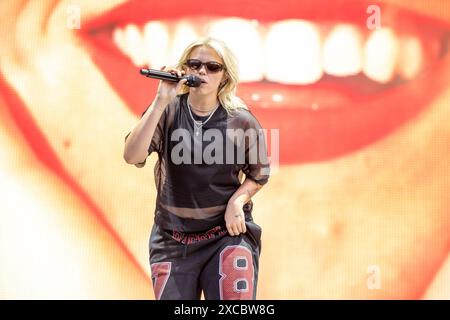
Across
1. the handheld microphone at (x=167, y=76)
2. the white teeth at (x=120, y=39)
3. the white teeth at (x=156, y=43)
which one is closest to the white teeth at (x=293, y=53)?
the white teeth at (x=156, y=43)

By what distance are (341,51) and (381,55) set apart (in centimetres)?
17

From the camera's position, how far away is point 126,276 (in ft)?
10.0

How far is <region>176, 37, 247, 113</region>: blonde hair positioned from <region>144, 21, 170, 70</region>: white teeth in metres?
0.81

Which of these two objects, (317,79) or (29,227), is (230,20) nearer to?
(317,79)

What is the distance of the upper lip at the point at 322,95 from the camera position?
302 cm

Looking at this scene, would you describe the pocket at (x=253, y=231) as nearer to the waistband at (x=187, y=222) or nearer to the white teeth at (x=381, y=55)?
the waistband at (x=187, y=222)

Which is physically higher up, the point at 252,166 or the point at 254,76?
the point at 254,76

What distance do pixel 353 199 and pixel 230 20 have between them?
2.85ft

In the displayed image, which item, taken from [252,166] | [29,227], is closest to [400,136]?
[252,166]

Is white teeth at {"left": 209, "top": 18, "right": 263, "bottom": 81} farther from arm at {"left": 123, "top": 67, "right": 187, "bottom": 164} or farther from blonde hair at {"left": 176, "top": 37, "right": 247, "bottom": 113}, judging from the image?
arm at {"left": 123, "top": 67, "right": 187, "bottom": 164}

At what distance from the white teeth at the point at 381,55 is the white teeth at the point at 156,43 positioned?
81 centimetres
